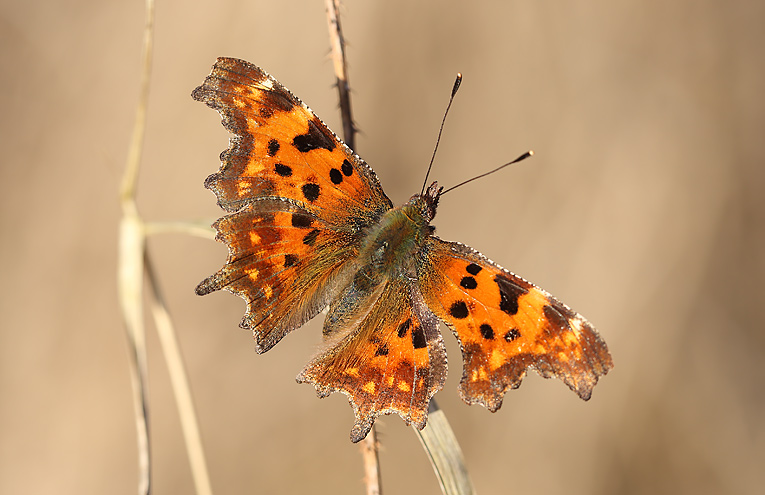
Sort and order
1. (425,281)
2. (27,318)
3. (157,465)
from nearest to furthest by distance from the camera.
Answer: (425,281)
(27,318)
(157,465)

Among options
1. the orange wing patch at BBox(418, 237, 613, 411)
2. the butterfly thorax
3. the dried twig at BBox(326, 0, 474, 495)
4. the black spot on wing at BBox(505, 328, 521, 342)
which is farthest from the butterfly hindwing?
the black spot on wing at BBox(505, 328, 521, 342)

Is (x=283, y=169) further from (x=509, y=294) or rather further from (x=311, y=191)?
(x=509, y=294)

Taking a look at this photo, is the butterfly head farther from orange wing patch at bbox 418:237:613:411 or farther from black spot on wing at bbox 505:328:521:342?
black spot on wing at bbox 505:328:521:342

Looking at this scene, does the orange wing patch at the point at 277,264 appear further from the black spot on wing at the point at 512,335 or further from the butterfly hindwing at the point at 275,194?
the black spot on wing at the point at 512,335

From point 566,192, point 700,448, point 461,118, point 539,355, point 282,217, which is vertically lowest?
point 700,448

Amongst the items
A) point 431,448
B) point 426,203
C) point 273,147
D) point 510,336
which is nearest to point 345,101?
point 273,147

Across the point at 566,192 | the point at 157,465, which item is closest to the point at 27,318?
the point at 157,465

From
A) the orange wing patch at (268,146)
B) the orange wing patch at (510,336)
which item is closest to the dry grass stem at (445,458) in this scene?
the orange wing patch at (510,336)

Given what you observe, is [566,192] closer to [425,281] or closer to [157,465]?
[425,281]

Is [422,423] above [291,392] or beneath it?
beneath
